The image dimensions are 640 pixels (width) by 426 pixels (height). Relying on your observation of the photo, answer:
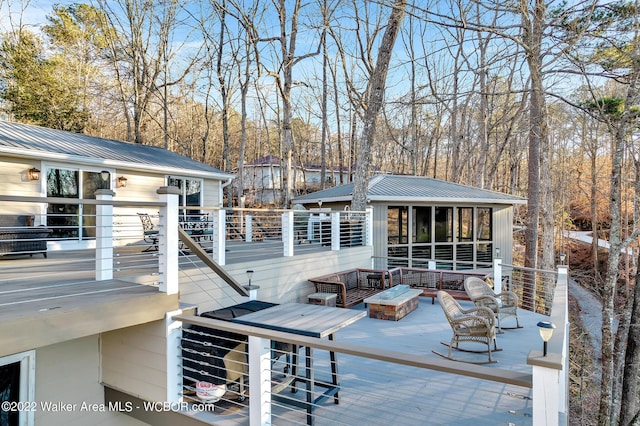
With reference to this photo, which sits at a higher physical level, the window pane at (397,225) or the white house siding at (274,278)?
the window pane at (397,225)

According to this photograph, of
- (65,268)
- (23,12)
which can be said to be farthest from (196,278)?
(23,12)

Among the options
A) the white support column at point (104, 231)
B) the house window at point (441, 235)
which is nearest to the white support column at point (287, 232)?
the white support column at point (104, 231)

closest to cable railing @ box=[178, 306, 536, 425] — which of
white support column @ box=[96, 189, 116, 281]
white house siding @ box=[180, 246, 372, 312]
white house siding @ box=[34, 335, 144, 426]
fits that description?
white house siding @ box=[34, 335, 144, 426]

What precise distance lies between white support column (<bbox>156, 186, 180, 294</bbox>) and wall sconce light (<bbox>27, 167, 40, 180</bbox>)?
598 centimetres

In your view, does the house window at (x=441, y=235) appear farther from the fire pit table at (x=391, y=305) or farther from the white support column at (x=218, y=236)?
the white support column at (x=218, y=236)

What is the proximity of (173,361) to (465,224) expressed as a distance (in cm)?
1142

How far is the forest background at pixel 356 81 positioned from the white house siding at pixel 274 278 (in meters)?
2.74

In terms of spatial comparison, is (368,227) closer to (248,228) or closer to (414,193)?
(414,193)

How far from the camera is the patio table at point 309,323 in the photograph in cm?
306

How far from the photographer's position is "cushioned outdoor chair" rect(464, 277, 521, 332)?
590cm

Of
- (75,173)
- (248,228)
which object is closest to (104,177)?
(75,173)

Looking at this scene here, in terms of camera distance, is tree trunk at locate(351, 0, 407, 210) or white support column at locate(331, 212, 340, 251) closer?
white support column at locate(331, 212, 340, 251)

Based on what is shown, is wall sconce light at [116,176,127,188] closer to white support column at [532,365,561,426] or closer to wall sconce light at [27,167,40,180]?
wall sconce light at [27,167,40,180]

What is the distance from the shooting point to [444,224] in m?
12.5
